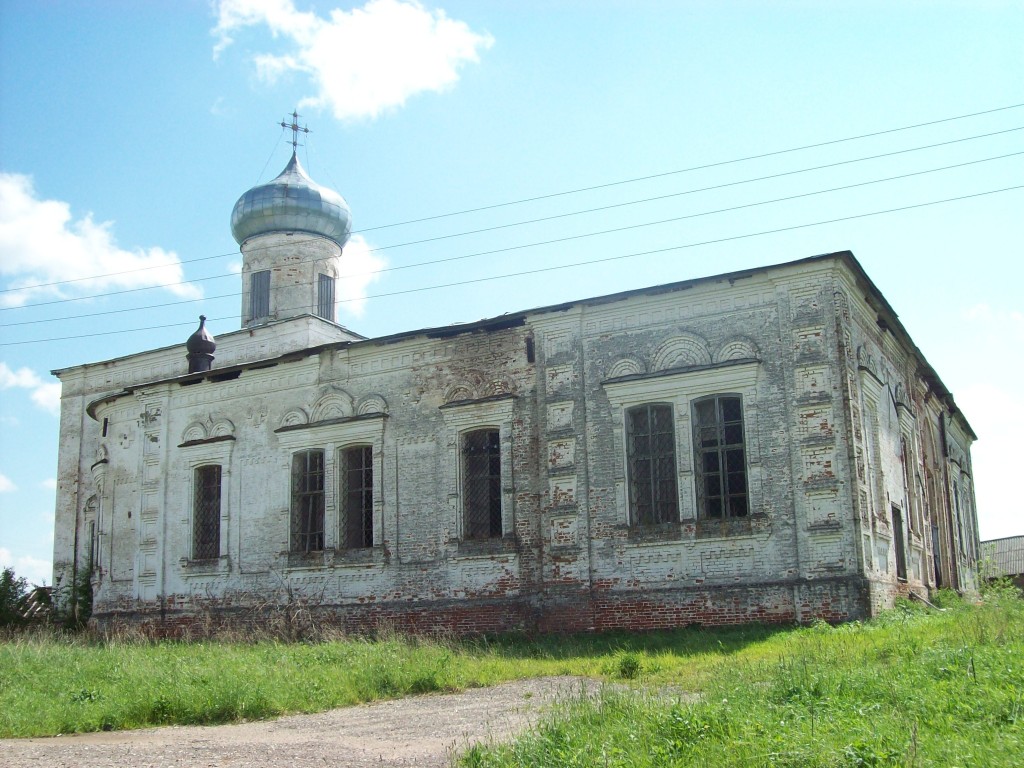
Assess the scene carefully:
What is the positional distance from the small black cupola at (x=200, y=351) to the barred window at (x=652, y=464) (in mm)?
10824

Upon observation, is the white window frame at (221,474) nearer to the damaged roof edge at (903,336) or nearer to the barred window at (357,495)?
the barred window at (357,495)

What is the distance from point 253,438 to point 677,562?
8.75m

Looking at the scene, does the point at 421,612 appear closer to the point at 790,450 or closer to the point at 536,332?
the point at 536,332

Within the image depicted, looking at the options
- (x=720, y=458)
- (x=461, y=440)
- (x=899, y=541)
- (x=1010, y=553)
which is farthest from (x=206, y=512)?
(x=1010, y=553)

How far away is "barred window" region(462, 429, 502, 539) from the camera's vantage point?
55.3 ft

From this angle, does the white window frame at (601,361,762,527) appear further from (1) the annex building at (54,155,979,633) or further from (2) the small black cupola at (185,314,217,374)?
(2) the small black cupola at (185,314,217,374)

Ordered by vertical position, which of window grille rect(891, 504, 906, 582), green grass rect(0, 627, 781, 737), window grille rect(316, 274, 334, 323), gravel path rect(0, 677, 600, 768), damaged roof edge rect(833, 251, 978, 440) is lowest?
gravel path rect(0, 677, 600, 768)

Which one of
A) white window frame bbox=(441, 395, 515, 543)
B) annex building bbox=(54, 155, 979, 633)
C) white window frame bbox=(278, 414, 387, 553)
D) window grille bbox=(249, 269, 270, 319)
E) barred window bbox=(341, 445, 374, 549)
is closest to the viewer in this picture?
annex building bbox=(54, 155, 979, 633)

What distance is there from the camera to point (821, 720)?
6277mm

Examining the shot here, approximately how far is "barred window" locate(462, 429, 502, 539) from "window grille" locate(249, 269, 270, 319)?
9.97m

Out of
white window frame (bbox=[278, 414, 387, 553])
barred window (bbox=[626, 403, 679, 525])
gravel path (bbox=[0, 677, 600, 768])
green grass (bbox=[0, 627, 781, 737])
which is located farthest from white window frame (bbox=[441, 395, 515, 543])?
gravel path (bbox=[0, 677, 600, 768])

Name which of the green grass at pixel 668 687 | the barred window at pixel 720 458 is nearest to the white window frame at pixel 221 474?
the green grass at pixel 668 687

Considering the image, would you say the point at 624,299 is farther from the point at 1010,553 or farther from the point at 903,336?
the point at 1010,553

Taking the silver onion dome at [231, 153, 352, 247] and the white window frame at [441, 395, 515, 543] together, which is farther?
the silver onion dome at [231, 153, 352, 247]
